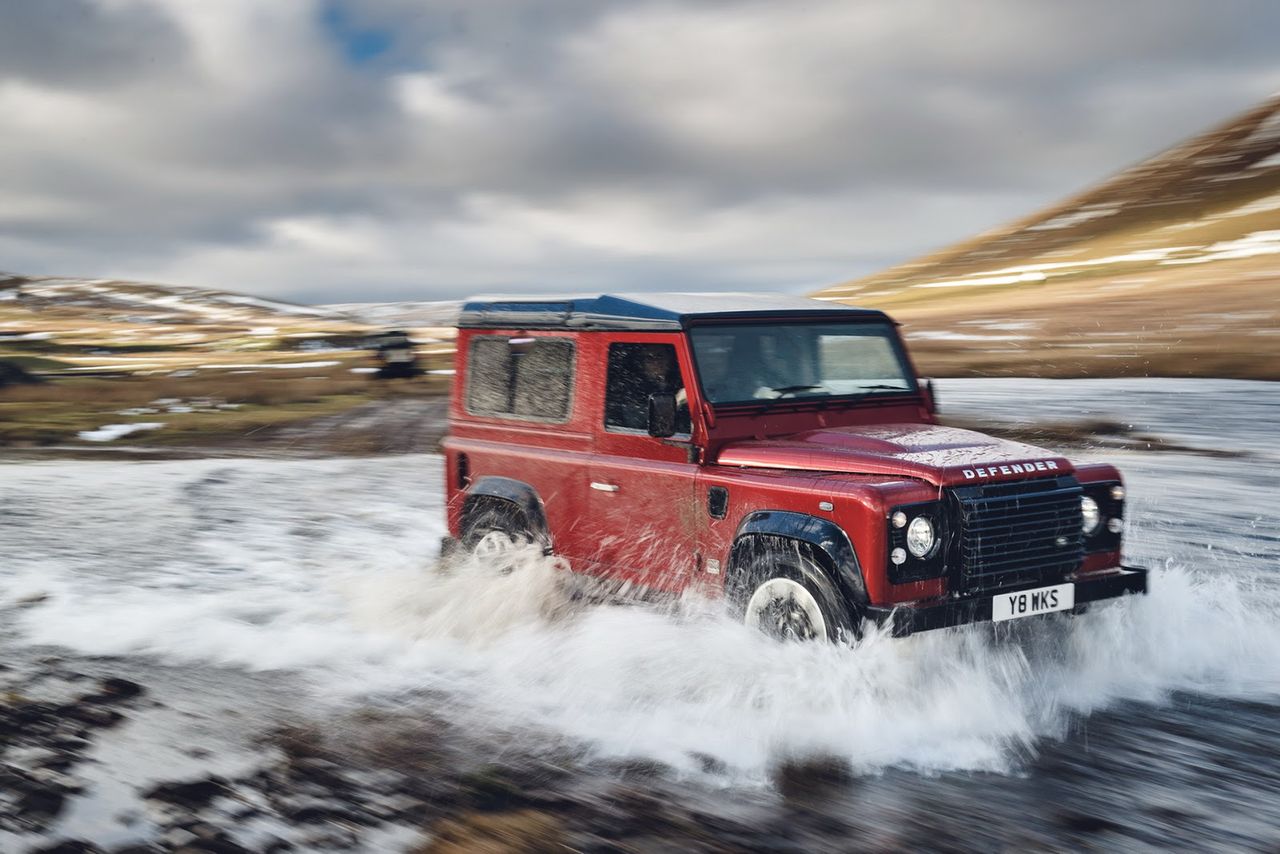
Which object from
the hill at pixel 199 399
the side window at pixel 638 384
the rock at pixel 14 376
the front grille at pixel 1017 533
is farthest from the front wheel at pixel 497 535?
the rock at pixel 14 376

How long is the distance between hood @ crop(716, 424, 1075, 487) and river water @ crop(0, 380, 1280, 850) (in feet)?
2.45

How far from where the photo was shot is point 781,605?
5.36 metres

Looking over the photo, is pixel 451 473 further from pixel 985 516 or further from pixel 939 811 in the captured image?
pixel 939 811

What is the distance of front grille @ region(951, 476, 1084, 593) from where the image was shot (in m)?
5.11

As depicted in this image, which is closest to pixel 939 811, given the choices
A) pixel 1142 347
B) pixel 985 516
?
pixel 985 516

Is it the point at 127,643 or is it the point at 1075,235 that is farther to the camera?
the point at 1075,235

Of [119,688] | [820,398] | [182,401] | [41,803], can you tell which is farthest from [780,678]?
[182,401]

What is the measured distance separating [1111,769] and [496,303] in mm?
4652

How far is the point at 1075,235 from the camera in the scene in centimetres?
8469

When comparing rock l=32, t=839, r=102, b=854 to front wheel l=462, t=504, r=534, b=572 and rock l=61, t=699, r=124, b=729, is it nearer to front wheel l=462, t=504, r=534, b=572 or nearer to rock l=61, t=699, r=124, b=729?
rock l=61, t=699, r=124, b=729

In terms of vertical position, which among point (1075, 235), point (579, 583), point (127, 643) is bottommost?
point (127, 643)

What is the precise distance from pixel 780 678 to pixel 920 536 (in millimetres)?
881

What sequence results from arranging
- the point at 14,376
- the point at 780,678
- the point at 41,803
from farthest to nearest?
the point at 14,376 < the point at 780,678 < the point at 41,803

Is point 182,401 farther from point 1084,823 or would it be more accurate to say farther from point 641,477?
point 1084,823
